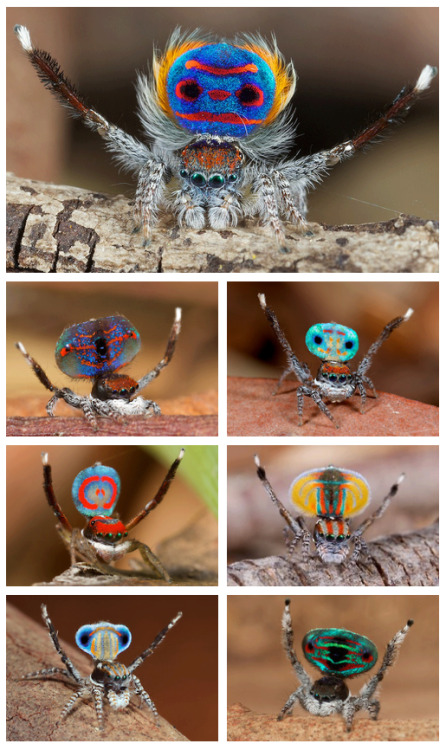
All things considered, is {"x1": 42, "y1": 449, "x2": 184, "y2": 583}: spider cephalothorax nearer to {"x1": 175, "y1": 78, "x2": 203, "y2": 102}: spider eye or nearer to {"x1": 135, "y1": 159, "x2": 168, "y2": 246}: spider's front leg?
{"x1": 135, "y1": 159, "x2": 168, "y2": 246}: spider's front leg

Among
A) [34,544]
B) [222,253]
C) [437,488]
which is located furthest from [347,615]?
[222,253]

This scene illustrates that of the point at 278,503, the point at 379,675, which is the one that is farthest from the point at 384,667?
the point at 278,503

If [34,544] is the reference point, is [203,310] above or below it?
above

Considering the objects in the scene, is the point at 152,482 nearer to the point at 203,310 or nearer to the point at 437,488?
the point at 203,310

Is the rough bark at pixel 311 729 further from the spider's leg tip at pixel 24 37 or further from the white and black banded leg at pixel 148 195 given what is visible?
the spider's leg tip at pixel 24 37

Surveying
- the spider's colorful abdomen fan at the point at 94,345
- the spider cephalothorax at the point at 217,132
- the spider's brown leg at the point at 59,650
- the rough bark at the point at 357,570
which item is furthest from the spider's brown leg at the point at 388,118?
the spider's brown leg at the point at 59,650
